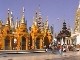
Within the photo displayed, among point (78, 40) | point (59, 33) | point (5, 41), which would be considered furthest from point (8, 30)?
point (59, 33)

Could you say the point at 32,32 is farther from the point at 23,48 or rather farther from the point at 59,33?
the point at 59,33

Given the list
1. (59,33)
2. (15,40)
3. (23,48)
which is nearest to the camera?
(23,48)

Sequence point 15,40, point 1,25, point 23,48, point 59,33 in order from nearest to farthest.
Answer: point 23,48, point 15,40, point 1,25, point 59,33

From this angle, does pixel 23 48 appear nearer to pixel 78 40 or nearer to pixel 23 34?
pixel 23 34

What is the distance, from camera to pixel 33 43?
4475 centimetres

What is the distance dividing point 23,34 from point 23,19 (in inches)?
106

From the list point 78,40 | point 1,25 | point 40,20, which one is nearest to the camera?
point 1,25

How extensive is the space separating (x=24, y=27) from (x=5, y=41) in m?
3.96

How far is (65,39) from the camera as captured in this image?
242 feet

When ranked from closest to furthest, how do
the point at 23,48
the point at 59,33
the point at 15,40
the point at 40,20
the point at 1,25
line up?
the point at 23,48 < the point at 15,40 < the point at 1,25 < the point at 40,20 < the point at 59,33

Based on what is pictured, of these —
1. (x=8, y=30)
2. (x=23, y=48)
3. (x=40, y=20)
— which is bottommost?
(x=23, y=48)

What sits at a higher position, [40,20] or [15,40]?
[40,20]

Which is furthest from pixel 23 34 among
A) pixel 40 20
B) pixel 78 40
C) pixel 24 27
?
pixel 40 20

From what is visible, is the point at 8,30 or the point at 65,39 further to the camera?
the point at 65,39
